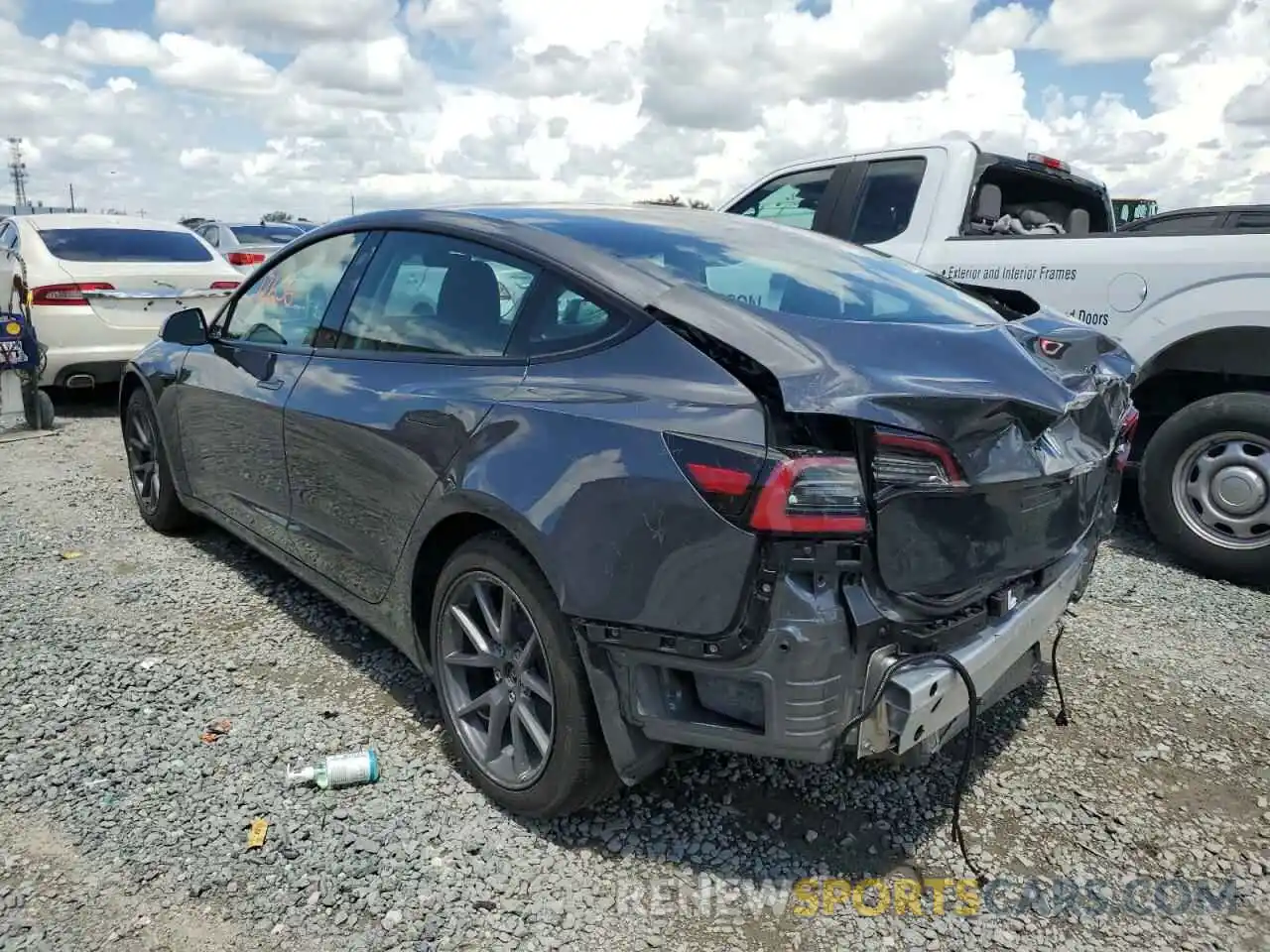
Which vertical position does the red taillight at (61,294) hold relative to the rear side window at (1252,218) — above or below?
below

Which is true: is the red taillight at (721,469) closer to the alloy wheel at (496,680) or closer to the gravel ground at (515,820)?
the alloy wheel at (496,680)

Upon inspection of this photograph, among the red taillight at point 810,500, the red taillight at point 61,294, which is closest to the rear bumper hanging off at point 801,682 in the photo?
the red taillight at point 810,500

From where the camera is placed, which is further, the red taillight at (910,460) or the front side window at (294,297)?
the front side window at (294,297)

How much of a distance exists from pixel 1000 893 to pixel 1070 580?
869mm

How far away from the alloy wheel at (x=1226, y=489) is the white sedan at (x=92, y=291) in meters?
7.19

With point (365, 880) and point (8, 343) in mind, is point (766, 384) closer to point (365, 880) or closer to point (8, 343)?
point (365, 880)

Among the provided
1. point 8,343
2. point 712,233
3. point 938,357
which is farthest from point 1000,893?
point 8,343

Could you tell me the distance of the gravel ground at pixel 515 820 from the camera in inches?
92.1

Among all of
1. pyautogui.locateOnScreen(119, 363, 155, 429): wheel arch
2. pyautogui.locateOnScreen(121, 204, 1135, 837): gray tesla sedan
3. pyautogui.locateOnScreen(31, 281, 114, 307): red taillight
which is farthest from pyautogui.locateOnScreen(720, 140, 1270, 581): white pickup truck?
pyautogui.locateOnScreen(31, 281, 114, 307): red taillight

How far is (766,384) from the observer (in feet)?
7.06

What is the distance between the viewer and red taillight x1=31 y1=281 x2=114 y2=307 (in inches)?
303

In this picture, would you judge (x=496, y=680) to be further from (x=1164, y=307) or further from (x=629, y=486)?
(x=1164, y=307)

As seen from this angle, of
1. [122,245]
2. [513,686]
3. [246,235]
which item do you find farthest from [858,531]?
[246,235]

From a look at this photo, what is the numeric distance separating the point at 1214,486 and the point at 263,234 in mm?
16773
